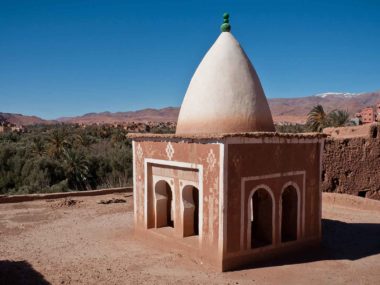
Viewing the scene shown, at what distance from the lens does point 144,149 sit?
34.1 ft

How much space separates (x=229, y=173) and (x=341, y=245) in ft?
14.6

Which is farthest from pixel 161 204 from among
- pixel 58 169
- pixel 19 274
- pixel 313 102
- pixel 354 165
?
pixel 313 102

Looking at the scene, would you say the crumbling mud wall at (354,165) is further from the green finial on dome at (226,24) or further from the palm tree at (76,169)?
the palm tree at (76,169)

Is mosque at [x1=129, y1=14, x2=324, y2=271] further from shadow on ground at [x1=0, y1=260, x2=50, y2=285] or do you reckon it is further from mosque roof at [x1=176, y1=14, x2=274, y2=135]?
shadow on ground at [x1=0, y1=260, x2=50, y2=285]

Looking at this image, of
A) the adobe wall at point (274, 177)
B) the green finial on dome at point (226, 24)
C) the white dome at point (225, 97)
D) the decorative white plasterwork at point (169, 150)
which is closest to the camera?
the adobe wall at point (274, 177)

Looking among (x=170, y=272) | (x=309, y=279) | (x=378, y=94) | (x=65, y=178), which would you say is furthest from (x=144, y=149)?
(x=378, y=94)

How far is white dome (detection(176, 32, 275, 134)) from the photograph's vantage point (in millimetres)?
8945

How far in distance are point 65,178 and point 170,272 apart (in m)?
14.9

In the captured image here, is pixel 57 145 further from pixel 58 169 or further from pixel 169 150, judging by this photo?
A: pixel 169 150

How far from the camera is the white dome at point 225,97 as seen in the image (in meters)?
8.95

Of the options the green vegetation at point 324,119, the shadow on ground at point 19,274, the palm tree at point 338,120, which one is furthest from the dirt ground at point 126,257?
the green vegetation at point 324,119

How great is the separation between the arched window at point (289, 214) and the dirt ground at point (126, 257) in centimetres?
60

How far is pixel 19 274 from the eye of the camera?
8031 mm

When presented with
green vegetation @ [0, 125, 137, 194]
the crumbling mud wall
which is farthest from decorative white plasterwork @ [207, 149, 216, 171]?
green vegetation @ [0, 125, 137, 194]
